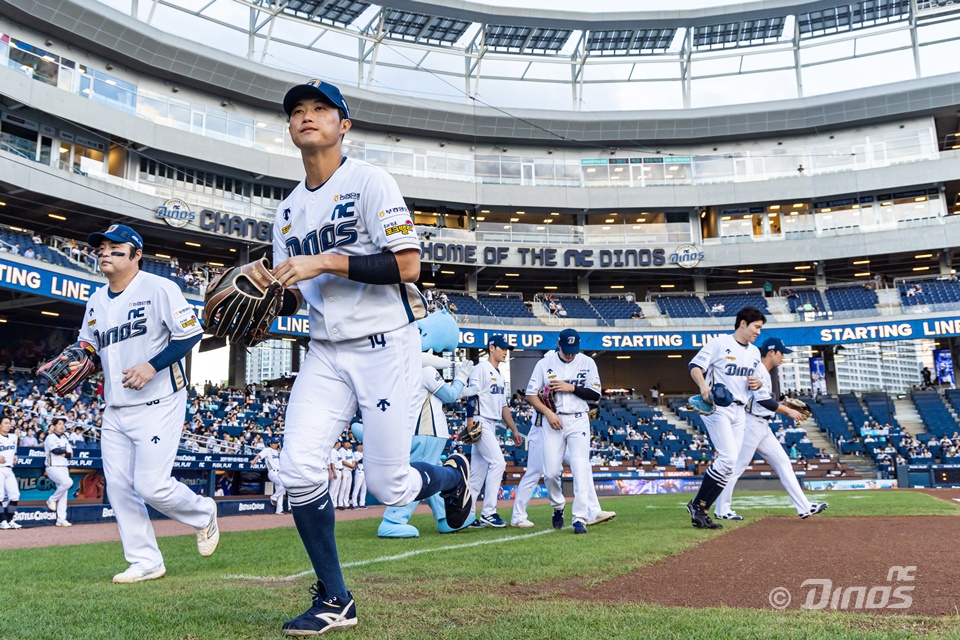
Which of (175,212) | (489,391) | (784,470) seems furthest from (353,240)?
(175,212)

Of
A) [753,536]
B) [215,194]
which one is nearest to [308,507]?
[753,536]

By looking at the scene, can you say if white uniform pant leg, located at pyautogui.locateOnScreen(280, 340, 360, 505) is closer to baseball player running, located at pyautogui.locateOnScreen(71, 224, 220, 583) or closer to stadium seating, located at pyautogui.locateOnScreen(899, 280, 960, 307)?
baseball player running, located at pyautogui.locateOnScreen(71, 224, 220, 583)

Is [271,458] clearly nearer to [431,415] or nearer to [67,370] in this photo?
[431,415]

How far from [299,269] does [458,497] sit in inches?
106

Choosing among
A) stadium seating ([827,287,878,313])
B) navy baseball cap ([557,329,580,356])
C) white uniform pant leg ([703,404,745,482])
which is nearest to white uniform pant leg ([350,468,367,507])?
navy baseball cap ([557,329,580,356])

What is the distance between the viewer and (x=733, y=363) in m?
9.70

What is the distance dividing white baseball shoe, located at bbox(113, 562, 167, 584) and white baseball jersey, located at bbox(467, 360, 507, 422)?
5.58 metres

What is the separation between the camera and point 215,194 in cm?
3850

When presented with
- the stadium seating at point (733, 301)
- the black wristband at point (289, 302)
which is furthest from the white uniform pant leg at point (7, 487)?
the stadium seating at point (733, 301)

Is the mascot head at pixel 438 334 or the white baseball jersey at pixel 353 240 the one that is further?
the mascot head at pixel 438 334

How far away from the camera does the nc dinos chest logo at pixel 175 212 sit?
34.5 meters

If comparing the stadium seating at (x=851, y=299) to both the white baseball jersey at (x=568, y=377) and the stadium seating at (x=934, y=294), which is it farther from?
the white baseball jersey at (x=568, y=377)

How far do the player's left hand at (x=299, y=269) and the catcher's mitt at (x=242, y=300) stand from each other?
0.13 ft

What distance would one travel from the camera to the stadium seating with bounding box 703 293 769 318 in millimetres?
42469
